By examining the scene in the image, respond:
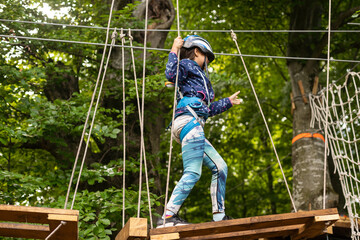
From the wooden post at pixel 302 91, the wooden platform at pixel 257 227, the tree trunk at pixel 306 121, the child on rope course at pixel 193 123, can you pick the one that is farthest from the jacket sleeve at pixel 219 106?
the wooden post at pixel 302 91

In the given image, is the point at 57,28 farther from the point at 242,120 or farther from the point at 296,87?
the point at 242,120

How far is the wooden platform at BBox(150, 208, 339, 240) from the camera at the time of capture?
8.95 ft

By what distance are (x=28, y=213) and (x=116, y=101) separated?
348cm

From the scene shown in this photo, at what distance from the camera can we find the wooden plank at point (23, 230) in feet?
10.1

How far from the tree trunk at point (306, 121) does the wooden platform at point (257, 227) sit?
2.52 metres

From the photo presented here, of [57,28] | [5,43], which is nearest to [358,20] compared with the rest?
[57,28]

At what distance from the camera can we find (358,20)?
740 cm

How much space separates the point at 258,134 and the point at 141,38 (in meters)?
4.31

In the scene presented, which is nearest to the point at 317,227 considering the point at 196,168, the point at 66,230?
the point at 196,168

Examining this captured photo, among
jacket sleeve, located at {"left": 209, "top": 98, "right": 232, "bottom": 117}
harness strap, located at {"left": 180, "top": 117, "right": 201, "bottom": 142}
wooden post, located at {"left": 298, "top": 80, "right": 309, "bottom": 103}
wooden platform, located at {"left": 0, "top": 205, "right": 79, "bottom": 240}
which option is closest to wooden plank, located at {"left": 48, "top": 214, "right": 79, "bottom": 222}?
wooden platform, located at {"left": 0, "top": 205, "right": 79, "bottom": 240}

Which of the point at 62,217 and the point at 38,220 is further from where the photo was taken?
the point at 38,220

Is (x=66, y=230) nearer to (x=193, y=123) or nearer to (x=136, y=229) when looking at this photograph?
(x=136, y=229)

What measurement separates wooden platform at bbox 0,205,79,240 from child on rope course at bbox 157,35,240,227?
59 centimetres

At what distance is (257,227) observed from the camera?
3.02 meters
